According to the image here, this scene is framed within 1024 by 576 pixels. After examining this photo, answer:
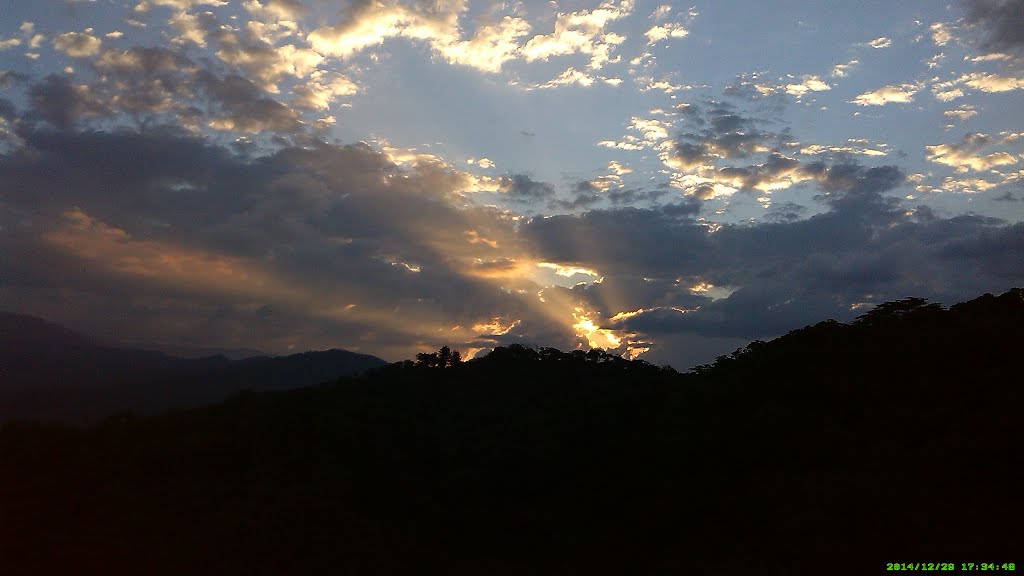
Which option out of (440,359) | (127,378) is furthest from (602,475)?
(127,378)

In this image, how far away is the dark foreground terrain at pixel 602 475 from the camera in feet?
61.3

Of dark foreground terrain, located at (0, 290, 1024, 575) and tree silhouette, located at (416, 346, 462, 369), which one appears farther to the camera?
tree silhouette, located at (416, 346, 462, 369)

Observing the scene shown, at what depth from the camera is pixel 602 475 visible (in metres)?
27.6

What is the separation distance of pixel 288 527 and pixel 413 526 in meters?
4.93

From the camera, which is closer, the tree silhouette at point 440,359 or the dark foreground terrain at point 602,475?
the dark foreground terrain at point 602,475

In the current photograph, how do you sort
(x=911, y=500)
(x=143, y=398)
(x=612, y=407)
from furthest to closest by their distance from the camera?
(x=143, y=398) → (x=612, y=407) → (x=911, y=500)

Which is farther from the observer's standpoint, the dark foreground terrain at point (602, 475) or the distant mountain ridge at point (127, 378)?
the distant mountain ridge at point (127, 378)

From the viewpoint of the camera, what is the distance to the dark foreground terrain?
18.7m

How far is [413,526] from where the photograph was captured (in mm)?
25172

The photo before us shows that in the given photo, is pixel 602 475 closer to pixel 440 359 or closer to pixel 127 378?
pixel 440 359

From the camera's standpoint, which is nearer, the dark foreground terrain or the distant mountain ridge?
the dark foreground terrain

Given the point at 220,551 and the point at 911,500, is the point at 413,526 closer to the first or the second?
the point at 220,551

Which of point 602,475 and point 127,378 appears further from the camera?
point 127,378

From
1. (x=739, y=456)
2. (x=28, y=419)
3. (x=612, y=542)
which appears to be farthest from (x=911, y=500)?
(x=28, y=419)
